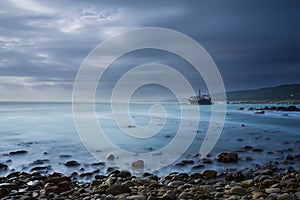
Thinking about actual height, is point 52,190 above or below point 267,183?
above

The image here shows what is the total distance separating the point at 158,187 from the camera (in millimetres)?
5797

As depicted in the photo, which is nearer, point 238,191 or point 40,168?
point 238,191

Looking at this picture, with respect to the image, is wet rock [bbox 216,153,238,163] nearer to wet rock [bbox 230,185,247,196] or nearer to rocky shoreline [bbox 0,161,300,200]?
rocky shoreline [bbox 0,161,300,200]

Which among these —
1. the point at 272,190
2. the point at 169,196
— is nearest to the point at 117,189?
the point at 169,196

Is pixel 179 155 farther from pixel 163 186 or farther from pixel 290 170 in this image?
pixel 163 186

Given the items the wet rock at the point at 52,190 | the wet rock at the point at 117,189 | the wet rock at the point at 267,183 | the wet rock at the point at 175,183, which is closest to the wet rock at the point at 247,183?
the wet rock at the point at 267,183

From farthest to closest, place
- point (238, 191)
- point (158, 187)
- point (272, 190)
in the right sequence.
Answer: point (158, 187), point (272, 190), point (238, 191)

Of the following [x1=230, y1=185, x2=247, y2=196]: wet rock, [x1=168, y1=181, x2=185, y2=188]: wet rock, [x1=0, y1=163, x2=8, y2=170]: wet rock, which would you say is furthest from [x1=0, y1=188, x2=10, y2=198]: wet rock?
[x1=230, y1=185, x2=247, y2=196]: wet rock

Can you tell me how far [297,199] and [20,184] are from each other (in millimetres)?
5301

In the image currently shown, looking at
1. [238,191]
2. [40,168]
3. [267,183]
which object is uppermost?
[40,168]

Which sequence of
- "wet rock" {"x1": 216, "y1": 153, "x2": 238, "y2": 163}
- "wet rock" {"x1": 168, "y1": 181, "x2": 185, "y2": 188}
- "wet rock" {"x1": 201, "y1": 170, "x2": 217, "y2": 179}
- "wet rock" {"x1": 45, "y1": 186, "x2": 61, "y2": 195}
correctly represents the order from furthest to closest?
"wet rock" {"x1": 216, "y1": 153, "x2": 238, "y2": 163} → "wet rock" {"x1": 201, "y1": 170, "x2": 217, "y2": 179} → "wet rock" {"x1": 168, "y1": 181, "x2": 185, "y2": 188} → "wet rock" {"x1": 45, "y1": 186, "x2": 61, "y2": 195}

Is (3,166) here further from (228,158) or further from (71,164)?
(228,158)

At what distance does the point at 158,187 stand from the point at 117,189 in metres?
0.88

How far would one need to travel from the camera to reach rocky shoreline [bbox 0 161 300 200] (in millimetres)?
5020
